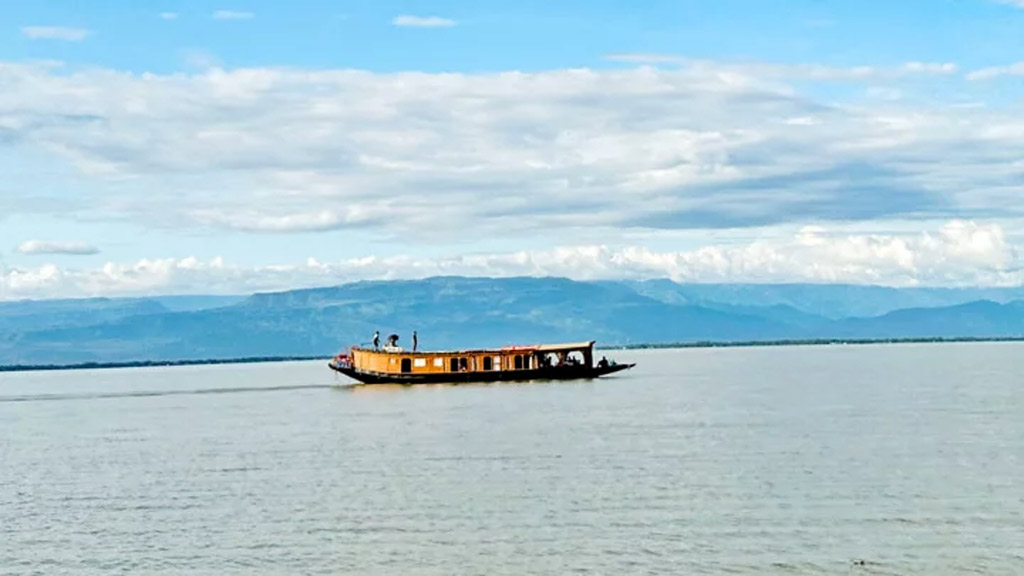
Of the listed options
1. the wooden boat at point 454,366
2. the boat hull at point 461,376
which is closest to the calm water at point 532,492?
the wooden boat at point 454,366

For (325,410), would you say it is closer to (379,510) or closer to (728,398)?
(728,398)

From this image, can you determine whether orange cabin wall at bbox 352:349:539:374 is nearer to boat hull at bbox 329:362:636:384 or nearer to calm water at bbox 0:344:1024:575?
boat hull at bbox 329:362:636:384

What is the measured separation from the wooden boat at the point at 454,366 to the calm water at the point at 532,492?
38.7 meters

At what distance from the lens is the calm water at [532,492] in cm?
4478

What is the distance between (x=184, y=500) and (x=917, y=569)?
108 ft

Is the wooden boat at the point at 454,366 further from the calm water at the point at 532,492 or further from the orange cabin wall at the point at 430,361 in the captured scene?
the calm water at the point at 532,492

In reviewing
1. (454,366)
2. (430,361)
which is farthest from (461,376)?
(430,361)

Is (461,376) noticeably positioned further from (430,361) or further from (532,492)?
(532,492)

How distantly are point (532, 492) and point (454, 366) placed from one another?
92852 millimetres

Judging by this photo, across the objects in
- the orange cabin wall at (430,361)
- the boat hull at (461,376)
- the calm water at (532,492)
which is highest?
the orange cabin wall at (430,361)

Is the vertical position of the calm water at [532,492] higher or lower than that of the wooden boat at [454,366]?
lower

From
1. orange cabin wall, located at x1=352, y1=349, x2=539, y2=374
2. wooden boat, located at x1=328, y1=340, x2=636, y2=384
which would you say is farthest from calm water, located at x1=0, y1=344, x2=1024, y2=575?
wooden boat, located at x1=328, y1=340, x2=636, y2=384

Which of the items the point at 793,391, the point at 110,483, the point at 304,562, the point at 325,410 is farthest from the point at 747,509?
the point at 793,391

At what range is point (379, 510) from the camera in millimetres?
54406
